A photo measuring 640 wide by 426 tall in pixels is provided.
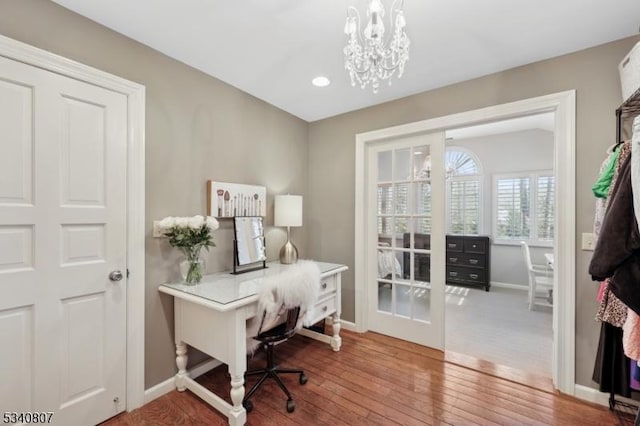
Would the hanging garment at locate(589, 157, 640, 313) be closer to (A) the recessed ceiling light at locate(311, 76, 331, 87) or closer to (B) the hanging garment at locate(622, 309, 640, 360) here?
(B) the hanging garment at locate(622, 309, 640, 360)

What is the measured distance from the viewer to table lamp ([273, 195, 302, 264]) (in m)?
2.75

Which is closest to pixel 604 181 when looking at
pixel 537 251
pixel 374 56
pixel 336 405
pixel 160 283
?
pixel 374 56

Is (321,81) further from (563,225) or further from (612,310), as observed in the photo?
(612,310)

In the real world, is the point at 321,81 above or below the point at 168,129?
above

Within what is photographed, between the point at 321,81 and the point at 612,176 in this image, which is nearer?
the point at 612,176

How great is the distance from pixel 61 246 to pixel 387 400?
90.0 inches

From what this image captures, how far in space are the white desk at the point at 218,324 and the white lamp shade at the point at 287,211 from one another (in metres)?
0.68

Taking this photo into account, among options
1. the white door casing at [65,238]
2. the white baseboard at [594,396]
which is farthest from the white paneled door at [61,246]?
the white baseboard at [594,396]

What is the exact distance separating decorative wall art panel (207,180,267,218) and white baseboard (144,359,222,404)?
4.03 ft

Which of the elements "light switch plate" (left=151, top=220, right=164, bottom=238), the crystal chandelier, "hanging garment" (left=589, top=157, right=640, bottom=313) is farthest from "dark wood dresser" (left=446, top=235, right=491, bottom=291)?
"light switch plate" (left=151, top=220, right=164, bottom=238)

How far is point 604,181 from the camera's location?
162 centimetres

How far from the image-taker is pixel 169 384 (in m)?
1.95

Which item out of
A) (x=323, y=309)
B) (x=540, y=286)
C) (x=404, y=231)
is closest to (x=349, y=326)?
(x=323, y=309)

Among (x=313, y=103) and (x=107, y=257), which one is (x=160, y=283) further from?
(x=313, y=103)
